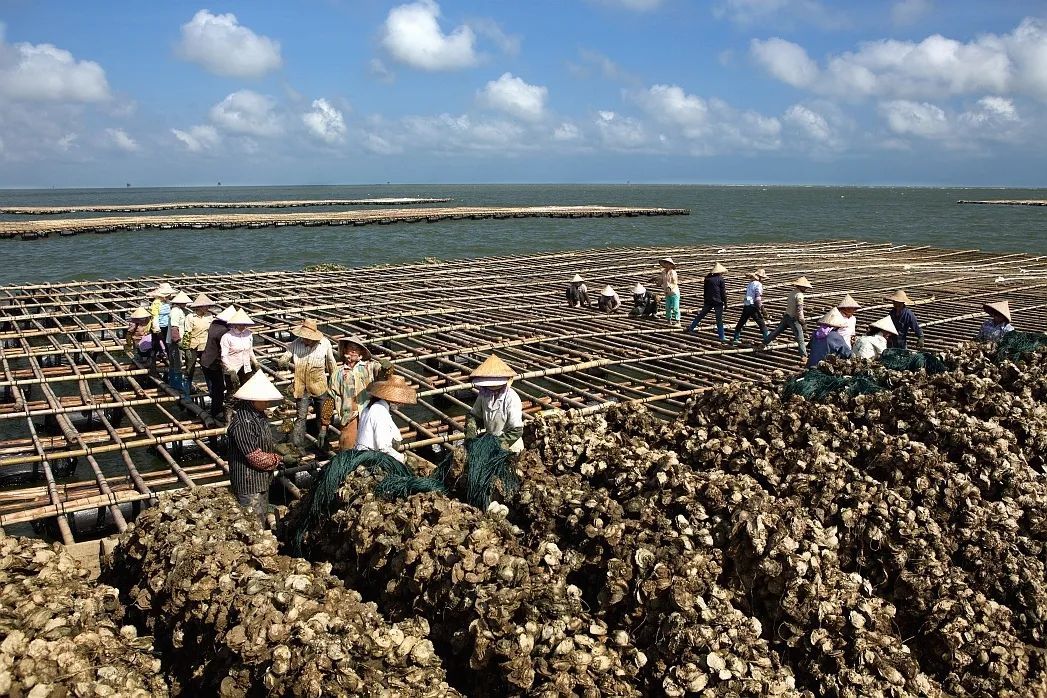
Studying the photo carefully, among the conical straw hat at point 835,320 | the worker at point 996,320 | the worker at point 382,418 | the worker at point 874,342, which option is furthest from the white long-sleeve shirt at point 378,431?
the worker at point 996,320

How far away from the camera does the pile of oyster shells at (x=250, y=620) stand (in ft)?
12.2

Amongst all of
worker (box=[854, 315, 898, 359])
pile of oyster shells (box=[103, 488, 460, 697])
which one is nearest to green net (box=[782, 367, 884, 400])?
worker (box=[854, 315, 898, 359])

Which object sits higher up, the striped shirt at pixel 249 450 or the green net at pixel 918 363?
the green net at pixel 918 363

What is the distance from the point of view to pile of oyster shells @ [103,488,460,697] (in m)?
3.72

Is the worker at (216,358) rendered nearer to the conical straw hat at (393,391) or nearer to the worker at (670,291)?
the conical straw hat at (393,391)

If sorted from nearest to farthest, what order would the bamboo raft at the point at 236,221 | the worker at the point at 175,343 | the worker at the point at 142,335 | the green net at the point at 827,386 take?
the green net at the point at 827,386
the worker at the point at 175,343
the worker at the point at 142,335
the bamboo raft at the point at 236,221

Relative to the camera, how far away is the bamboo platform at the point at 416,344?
8.49 meters

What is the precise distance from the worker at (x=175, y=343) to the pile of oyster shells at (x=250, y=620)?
5.86 m

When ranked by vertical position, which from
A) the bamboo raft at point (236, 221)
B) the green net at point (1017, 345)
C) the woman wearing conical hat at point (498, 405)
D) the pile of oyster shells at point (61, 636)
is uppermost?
the bamboo raft at point (236, 221)

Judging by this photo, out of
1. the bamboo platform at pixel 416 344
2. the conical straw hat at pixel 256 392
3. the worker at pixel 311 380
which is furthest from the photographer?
the bamboo platform at pixel 416 344

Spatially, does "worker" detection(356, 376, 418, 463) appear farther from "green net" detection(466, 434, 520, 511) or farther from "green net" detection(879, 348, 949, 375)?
"green net" detection(879, 348, 949, 375)

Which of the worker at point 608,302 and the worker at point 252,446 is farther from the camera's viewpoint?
the worker at point 608,302

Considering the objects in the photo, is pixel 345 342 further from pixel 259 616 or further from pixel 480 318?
pixel 480 318

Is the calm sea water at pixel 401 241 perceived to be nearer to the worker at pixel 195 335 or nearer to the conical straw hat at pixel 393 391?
the worker at pixel 195 335
